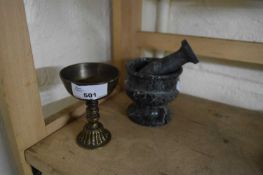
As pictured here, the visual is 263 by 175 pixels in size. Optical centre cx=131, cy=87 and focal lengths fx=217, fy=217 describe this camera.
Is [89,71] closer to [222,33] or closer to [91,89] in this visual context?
[91,89]

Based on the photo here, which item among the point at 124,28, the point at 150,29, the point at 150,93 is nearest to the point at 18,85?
the point at 150,93

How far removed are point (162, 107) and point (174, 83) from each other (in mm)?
87

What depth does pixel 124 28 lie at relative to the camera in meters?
0.79

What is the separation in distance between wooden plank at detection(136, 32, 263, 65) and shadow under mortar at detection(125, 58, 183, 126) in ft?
0.48

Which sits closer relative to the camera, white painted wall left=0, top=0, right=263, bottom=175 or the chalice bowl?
the chalice bowl

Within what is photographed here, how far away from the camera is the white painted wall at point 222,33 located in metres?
0.68

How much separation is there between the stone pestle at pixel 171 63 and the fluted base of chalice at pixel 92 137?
19 centimetres

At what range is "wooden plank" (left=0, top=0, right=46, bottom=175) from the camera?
427mm

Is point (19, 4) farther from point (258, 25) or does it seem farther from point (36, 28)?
point (258, 25)

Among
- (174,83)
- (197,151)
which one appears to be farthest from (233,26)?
(197,151)

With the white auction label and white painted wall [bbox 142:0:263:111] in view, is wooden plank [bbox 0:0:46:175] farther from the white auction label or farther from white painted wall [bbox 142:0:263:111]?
white painted wall [bbox 142:0:263:111]

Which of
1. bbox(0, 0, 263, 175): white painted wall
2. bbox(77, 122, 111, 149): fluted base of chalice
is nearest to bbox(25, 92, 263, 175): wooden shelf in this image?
bbox(77, 122, 111, 149): fluted base of chalice

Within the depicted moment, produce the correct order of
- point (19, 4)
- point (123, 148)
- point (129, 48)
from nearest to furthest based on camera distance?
point (19, 4) < point (123, 148) < point (129, 48)

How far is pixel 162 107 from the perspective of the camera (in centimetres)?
64
